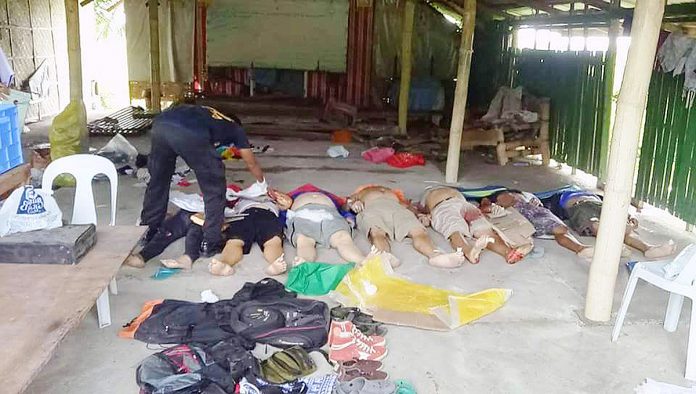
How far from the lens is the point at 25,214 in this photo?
2.97 metres

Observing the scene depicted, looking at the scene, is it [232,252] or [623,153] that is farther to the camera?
[232,252]

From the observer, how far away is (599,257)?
373 cm

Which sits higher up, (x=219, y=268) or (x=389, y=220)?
(x=389, y=220)

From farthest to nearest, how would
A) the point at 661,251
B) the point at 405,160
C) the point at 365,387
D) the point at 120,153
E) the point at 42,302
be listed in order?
the point at 405,160 → the point at 120,153 → the point at 661,251 → the point at 365,387 → the point at 42,302

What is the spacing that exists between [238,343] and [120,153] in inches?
200

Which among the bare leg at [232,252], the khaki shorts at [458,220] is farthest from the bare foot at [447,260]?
the bare leg at [232,252]

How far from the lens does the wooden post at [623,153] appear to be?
3.37 metres

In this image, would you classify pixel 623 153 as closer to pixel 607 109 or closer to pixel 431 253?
pixel 431 253

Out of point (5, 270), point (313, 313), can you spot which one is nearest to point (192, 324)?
point (313, 313)

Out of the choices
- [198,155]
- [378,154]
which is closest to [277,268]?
[198,155]

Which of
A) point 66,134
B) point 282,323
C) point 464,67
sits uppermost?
point 464,67

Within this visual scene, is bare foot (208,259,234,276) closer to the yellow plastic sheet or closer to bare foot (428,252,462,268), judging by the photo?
the yellow plastic sheet

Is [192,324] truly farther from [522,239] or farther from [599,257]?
[522,239]

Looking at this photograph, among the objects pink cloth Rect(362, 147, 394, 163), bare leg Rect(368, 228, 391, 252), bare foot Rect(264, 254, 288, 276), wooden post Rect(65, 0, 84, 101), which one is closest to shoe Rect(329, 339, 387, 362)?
bare foot Rect(264, 254, 288, 276)
